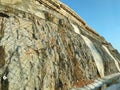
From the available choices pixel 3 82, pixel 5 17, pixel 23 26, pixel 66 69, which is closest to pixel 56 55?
pixel 66 69

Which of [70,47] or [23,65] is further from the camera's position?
[70,47]

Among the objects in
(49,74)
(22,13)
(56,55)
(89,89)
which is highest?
(22,13)

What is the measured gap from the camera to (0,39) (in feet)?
39.6

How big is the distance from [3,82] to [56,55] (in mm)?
A: 5618

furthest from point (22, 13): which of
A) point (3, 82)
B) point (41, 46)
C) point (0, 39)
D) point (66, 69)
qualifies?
point (3, 82)

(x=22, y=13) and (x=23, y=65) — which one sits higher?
(x=22, y=13)

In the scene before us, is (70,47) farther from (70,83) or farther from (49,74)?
(49,74)

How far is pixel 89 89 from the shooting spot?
1700 cm

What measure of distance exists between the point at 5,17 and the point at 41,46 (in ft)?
9.57

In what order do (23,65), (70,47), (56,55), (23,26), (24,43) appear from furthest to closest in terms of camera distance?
(70,47) < (56,55) < (23,26) < (24,43) < (23,65)

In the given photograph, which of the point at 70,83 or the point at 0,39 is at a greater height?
the point at 0,39

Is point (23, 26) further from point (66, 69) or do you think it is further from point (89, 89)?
point (89, 89)

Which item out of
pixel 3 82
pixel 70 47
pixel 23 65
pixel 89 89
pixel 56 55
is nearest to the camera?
pixel 3 82

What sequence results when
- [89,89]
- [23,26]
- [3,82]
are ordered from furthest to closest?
[89,89] → [23,26] → [3,82]
